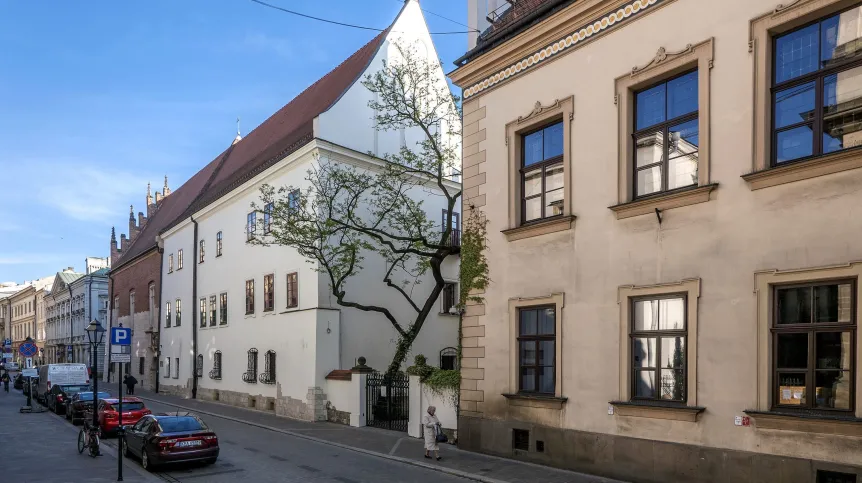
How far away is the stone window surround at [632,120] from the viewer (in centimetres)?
1162

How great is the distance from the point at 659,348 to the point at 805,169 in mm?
4015

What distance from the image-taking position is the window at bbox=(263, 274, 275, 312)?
28.6m

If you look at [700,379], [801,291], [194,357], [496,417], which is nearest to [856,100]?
[801,291]

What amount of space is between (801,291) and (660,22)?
5.52 m

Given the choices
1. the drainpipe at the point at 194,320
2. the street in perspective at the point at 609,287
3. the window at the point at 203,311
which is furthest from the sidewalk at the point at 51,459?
the window at the point at 203,311

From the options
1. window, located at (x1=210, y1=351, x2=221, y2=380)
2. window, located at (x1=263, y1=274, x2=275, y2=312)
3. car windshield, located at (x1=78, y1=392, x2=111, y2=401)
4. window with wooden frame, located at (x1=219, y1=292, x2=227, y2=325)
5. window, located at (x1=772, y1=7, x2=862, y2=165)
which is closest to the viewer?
window, located at (x1=772, y1=7, x2=862, y2=165)

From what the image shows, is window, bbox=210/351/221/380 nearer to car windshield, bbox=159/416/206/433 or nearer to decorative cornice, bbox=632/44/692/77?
car windshield, bbox=159/416/206/433

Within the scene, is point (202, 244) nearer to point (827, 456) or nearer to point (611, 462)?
point (611, 462)

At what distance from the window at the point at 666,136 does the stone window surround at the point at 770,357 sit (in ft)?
7.71

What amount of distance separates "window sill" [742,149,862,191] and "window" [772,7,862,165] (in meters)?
0.33

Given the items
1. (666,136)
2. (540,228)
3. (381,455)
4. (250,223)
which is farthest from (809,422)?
(250,223)

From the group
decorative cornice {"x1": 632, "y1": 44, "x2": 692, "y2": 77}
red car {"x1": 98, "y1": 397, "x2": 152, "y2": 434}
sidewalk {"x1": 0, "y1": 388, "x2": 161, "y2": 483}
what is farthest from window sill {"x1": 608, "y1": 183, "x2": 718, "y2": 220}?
red car {"x1": 98, "y1": 397, "x2": 152, "y2": 434}

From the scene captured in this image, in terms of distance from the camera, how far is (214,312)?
114 ft

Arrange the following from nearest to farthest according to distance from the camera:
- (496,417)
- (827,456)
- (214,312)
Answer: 1. (827,456)
2. (496,417)
3. (214,312)
